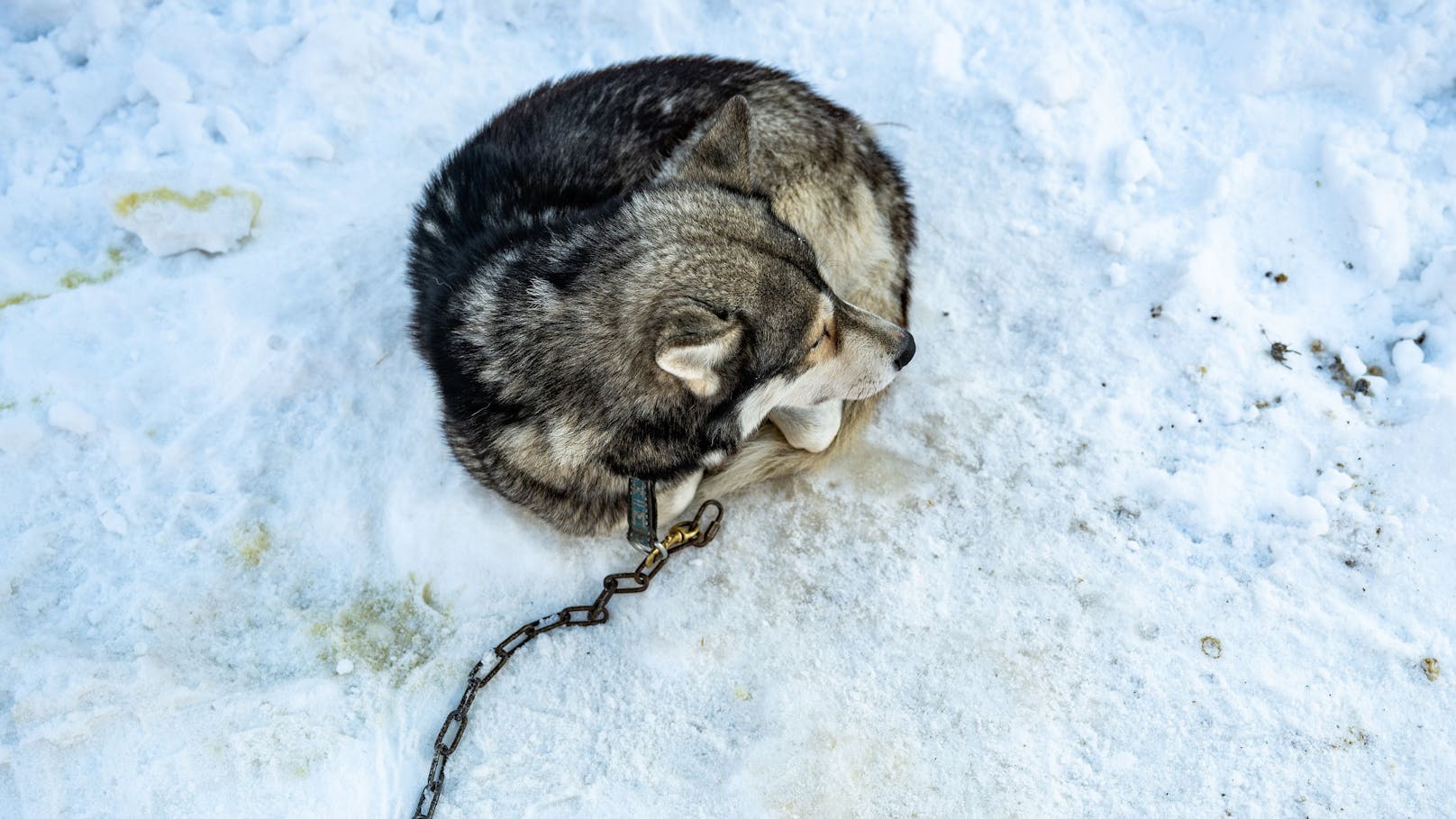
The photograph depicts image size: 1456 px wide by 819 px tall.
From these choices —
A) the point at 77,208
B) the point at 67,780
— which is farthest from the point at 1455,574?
the point at 77,208

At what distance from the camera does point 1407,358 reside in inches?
139

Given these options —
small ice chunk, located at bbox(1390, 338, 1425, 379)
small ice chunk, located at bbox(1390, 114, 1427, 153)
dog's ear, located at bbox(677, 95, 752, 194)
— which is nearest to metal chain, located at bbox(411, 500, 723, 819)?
dog's ear, located at bbox(677, 95, 752, 194)

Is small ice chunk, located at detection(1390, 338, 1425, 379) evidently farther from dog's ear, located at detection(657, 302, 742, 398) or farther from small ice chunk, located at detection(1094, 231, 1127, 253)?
dog's ear, located at detection(657, 302, 742, 398)

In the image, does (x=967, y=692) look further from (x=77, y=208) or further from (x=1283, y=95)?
(x=77, y=208)

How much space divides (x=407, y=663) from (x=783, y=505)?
1628 mm

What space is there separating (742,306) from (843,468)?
126 cm

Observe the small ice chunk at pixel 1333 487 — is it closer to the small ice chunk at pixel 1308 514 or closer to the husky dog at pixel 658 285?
the small ice chunk at pixel 1308 514

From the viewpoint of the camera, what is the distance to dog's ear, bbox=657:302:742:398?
253 cm

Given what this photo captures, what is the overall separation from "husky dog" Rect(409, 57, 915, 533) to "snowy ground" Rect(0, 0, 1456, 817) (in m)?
0.44

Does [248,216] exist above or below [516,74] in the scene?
below

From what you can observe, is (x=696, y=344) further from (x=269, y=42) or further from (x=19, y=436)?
(x=269, y=42)

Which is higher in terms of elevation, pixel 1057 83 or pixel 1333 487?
pixel 1057 83

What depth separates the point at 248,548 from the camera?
3.55m

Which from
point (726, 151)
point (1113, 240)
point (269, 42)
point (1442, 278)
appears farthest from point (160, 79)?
point (1442, 278)
